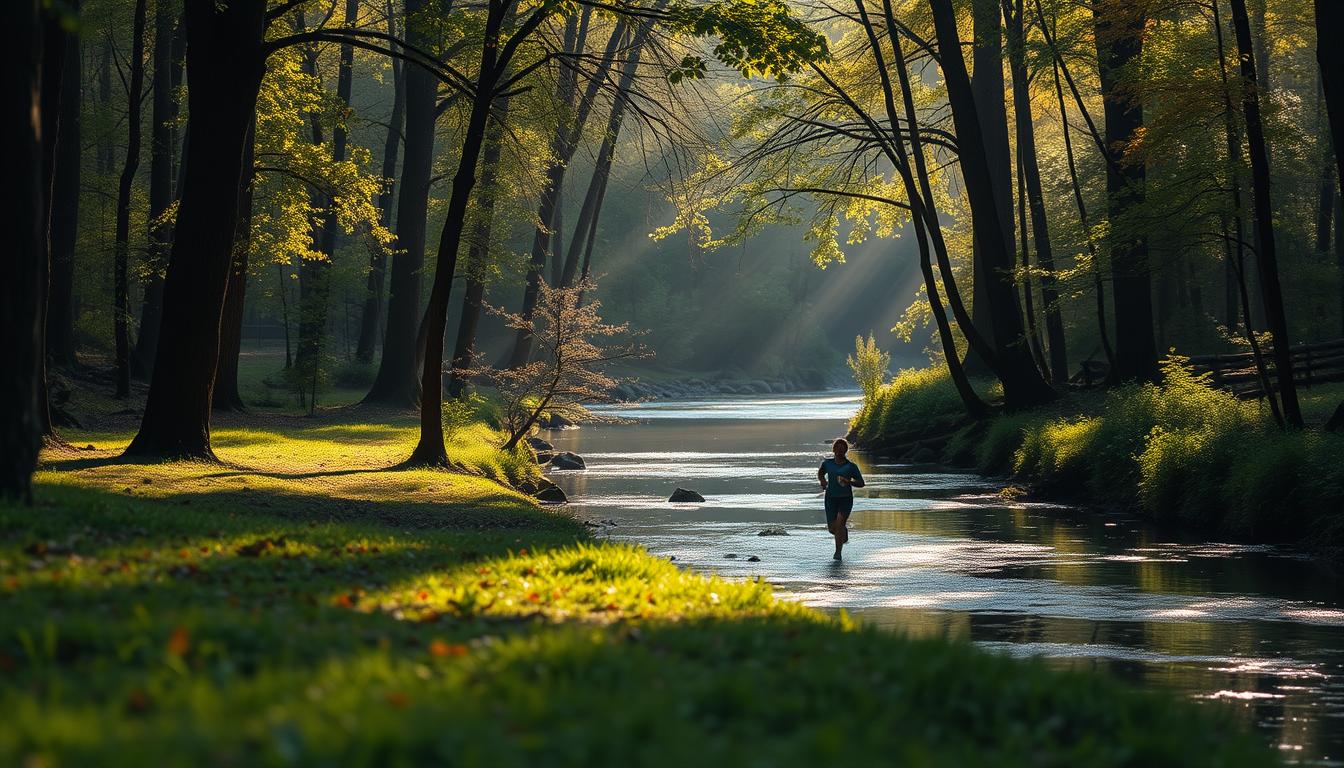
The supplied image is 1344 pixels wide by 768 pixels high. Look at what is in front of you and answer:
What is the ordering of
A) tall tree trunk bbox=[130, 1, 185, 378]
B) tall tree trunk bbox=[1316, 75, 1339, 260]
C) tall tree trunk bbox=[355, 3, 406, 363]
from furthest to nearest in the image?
Result: 1. tall tree trunk bbox=[355, 3, 406, 363]
2. tall tree trunk bbox=[1316, 75, 1339, 260]
3. tall tree trunk bbox=[130, 1, 185, 378]

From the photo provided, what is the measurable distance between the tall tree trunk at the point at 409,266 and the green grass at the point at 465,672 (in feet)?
87.2

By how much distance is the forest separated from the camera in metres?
5.88

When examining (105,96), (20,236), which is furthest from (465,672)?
(105,96)

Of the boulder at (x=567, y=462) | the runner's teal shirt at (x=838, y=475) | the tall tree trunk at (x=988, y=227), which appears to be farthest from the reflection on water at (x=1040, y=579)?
the boulder at (x=567, y=462)

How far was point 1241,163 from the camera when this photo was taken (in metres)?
21.5

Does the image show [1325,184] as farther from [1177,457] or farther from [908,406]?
[1177,457]

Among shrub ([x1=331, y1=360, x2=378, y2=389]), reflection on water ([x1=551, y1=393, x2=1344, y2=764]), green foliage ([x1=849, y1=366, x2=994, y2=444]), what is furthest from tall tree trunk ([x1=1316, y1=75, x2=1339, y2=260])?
shrub ([x1=331, y1=360, x2=378, y2=389])

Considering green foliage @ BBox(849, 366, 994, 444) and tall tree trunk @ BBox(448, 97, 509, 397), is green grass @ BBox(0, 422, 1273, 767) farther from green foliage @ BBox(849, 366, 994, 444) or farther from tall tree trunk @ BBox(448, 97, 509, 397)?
green foliage @ BBox(849, 366, 994, 444)

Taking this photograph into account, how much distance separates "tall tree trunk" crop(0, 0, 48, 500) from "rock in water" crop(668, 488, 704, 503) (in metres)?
16.8

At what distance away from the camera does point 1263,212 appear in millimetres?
19250

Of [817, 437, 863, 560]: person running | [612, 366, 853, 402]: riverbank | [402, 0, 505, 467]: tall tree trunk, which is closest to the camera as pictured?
[817, 437, 863, 560]: person running

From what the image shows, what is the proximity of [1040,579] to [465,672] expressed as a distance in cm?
1104

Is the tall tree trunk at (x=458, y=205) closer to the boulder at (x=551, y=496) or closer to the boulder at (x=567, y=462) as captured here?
the boulder at (x=551, y=496)

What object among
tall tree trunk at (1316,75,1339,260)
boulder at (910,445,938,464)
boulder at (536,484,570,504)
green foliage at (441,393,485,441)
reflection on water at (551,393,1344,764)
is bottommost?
reflection on water at (551,393,1344,764)
